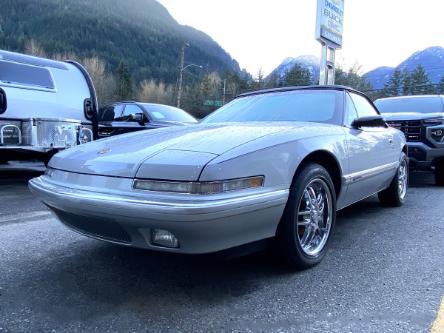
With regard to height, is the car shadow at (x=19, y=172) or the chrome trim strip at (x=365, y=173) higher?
the chrome trim strip at (x=365, y=173)

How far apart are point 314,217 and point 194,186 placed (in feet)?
3.99

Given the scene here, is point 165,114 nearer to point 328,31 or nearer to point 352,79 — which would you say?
point 328,31

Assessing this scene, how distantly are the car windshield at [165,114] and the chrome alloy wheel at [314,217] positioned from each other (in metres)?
5.77

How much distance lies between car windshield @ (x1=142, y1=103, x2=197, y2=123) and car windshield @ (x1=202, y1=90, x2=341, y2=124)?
14.7 ft

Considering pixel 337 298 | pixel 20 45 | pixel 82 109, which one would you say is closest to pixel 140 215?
pixel 337 298

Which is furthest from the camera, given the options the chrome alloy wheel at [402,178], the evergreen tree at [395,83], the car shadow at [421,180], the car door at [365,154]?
the evergreen tree at [395,83]

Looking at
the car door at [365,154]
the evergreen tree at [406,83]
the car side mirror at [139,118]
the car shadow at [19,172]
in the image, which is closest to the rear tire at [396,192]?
the car door at [365,154]

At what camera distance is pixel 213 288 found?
8.67ft

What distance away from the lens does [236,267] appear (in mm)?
2994

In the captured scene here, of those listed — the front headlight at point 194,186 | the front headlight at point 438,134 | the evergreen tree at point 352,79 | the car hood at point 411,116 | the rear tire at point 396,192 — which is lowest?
the rear tire at point 396,192

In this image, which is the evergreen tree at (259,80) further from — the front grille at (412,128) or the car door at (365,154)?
the car door at (365,154)

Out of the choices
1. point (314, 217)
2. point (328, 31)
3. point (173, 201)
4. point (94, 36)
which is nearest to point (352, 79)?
point (328, 31)

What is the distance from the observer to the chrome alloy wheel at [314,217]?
296 centimetres

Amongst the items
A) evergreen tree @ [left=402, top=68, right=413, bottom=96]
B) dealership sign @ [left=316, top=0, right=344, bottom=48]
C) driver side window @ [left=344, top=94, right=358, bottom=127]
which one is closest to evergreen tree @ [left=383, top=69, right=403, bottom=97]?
evergreen tree @ [left=402, top=68, right=413, bottom=96]
